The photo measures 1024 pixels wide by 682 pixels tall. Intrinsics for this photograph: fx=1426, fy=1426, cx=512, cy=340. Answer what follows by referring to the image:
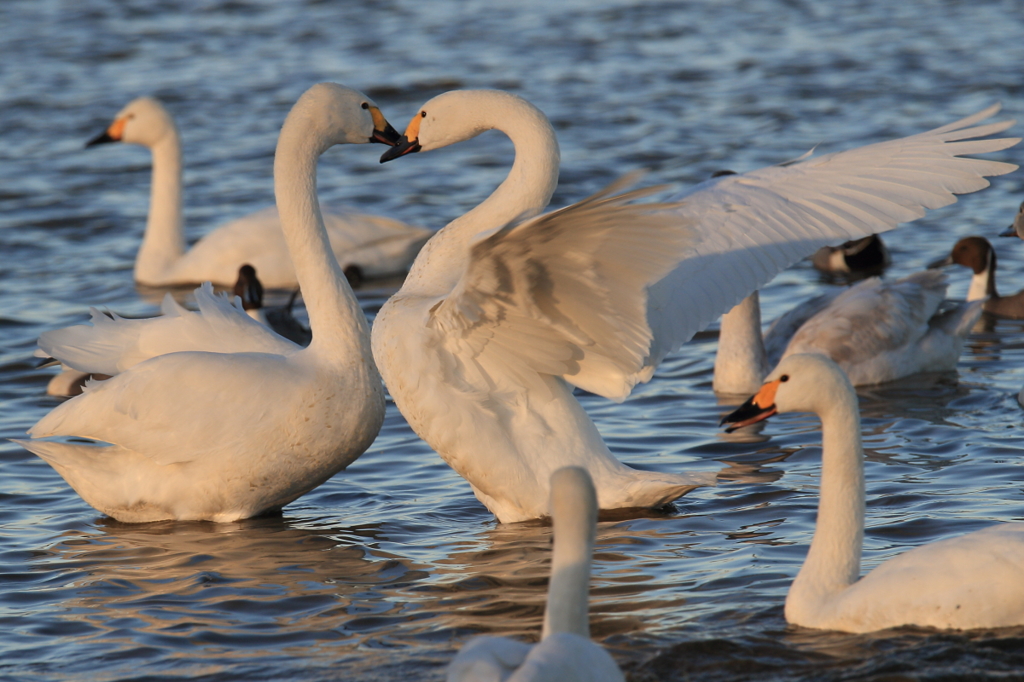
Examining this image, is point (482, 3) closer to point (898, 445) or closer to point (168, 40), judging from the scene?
point (168, 40)

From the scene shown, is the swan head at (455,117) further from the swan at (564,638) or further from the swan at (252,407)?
the swan at (564,638)

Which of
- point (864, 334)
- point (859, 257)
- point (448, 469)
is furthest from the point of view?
point (859, 257)

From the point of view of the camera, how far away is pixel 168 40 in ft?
75.4

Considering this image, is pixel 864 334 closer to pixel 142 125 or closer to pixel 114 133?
pixel 142 125

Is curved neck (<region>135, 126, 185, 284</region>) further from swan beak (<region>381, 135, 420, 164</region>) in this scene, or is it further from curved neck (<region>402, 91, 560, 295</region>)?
curved neck (<region>402, 91, 560, 295</region>)

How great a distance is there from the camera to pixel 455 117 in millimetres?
6293

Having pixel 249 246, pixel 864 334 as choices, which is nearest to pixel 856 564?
pixel 864 334

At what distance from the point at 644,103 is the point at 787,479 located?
11480mm

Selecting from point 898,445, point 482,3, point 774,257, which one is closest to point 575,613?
point 774,257

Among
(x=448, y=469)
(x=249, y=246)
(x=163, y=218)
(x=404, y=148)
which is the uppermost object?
(x=404, y=148)

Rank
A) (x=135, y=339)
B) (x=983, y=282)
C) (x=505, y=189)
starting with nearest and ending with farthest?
1. (x=505, y=189)
2. (x=135, y=339)
3. (x=983, y=282)

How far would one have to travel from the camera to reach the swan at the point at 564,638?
3.54 metres

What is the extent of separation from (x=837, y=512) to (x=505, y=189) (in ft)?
7.12

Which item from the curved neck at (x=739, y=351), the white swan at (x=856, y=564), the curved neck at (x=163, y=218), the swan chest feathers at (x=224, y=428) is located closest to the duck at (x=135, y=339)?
the swan chest feathers at (x=224, y=428)
